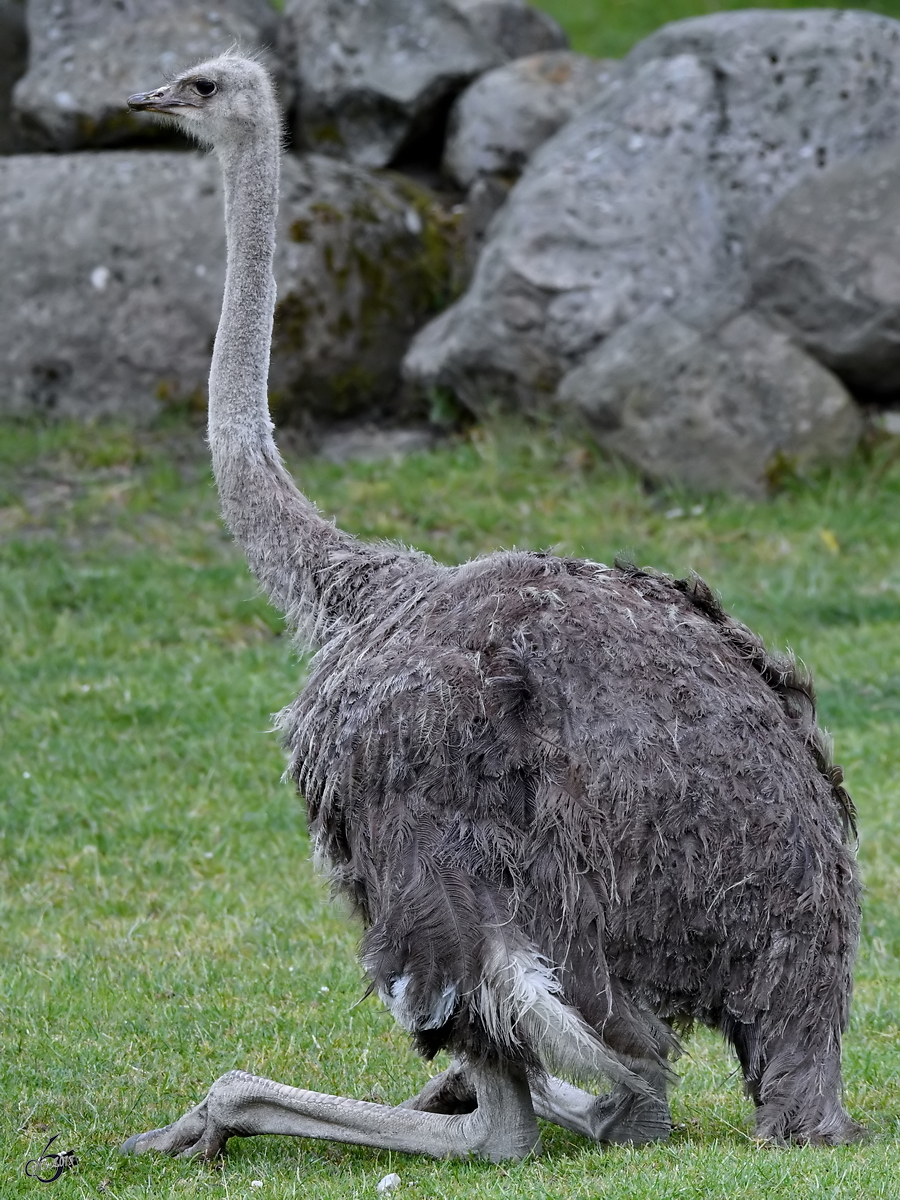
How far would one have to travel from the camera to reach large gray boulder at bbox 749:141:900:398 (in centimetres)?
1084

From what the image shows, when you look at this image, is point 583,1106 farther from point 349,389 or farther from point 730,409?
point 349,389

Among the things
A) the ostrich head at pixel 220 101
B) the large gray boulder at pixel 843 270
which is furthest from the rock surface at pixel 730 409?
the ostrich head at pixel 220 101

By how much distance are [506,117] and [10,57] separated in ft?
13.6

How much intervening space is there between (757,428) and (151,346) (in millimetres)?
4024

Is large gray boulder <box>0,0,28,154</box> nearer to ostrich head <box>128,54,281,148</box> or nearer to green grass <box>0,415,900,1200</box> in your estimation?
green grass <box>0,415,900,1200</box>

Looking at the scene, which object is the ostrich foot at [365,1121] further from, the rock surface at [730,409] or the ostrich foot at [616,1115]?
the rock surface at [730,409]

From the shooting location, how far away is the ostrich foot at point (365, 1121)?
171 inches

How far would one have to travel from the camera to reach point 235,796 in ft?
25.3

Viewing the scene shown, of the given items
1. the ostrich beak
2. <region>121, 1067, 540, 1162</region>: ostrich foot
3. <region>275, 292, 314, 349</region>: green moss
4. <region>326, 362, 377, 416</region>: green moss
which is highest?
the ostrich beak

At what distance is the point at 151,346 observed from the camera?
12047 millimetres

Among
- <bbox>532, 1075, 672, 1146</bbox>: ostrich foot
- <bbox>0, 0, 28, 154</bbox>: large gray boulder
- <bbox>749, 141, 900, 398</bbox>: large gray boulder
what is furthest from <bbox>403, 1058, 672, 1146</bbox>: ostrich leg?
<bbox>0, 0, 28, 154</bbox>: large gray boulder

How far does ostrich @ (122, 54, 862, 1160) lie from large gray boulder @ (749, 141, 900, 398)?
6805mm

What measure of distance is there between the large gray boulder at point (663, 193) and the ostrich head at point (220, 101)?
6.66m

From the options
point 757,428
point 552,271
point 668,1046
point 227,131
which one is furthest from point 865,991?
point 552,271
